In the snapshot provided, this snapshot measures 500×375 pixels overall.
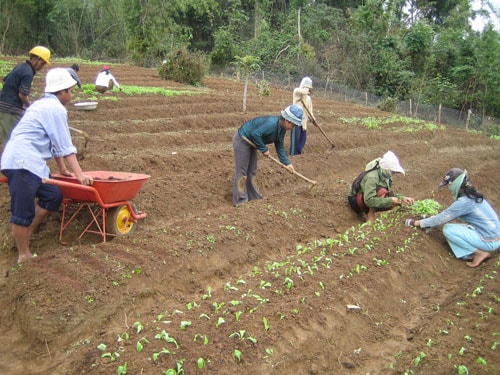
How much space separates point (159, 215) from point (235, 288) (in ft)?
8.43

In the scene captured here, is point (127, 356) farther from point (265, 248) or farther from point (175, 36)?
point (175, 36)

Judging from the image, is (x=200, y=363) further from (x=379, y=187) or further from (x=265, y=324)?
(x=379, y=187)

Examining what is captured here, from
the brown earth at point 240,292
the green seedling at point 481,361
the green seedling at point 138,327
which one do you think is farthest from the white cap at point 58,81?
the green seedling at point 481,361

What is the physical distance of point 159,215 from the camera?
672 cm

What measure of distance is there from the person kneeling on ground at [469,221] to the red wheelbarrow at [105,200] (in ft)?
12.4

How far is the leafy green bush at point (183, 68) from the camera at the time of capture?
20766 mm

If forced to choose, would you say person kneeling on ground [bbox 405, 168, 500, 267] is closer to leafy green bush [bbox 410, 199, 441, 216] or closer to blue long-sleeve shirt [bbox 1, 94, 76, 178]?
leafy green bush [bbox 410, 199, 441, 216]

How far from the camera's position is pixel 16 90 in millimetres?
6160

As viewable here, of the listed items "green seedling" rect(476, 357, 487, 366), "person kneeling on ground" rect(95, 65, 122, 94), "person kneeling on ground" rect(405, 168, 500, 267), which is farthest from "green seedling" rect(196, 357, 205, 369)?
"person kneeling on ground" rect(95, 65, 122, 94)

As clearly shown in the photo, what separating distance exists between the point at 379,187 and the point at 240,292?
327cm

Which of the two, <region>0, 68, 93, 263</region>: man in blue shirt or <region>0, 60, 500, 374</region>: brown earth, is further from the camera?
<region>0, 68, 93, 263</region>: man in blue shirt

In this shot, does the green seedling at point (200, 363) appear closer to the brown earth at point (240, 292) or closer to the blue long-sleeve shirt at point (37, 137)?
the brown earth at point (240, 292)

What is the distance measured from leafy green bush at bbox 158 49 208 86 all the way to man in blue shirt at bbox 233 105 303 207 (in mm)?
14297

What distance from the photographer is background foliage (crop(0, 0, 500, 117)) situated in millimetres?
27219
